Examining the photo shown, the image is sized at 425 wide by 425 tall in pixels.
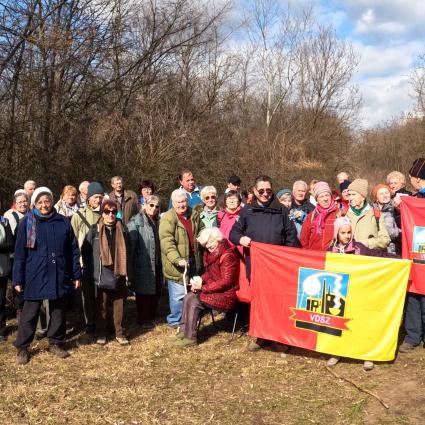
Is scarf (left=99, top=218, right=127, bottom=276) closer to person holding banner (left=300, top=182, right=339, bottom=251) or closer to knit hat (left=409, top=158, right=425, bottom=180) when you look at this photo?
person holding banner (left=300, top=182, right=339, bottom=251)

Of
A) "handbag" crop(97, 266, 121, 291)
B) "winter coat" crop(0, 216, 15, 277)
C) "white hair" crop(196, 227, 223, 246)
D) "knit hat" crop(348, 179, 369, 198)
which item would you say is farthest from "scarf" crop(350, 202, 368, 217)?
"winter coat" crop(0, 216, 15, 277)

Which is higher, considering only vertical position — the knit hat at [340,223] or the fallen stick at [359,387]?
the knit hat at [340,223]

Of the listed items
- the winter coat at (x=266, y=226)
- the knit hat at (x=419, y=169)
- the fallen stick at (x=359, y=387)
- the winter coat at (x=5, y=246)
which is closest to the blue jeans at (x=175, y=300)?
the winter coat at (x=266, y=226)

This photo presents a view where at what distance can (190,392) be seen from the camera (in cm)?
494

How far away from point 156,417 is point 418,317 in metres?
3.53

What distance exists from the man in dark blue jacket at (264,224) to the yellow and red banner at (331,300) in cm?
18

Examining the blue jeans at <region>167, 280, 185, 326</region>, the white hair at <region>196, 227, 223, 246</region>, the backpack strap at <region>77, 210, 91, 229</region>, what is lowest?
the blue jeans at <region>167, 280, 185, 326</region>

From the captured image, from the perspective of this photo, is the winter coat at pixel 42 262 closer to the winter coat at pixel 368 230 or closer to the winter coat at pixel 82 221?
the winter coat at pixel 82 221

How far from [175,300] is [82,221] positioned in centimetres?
176

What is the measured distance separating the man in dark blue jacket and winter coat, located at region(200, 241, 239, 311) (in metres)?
0.21

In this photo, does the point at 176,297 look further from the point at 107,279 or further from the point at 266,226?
the point at 266,226

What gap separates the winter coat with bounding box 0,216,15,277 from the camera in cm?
630

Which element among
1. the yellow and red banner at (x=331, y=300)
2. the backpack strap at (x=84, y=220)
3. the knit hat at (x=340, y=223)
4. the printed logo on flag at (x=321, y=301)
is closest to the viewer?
the yellow and red banner at (x=331, y=300)

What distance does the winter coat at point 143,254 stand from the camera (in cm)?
693
